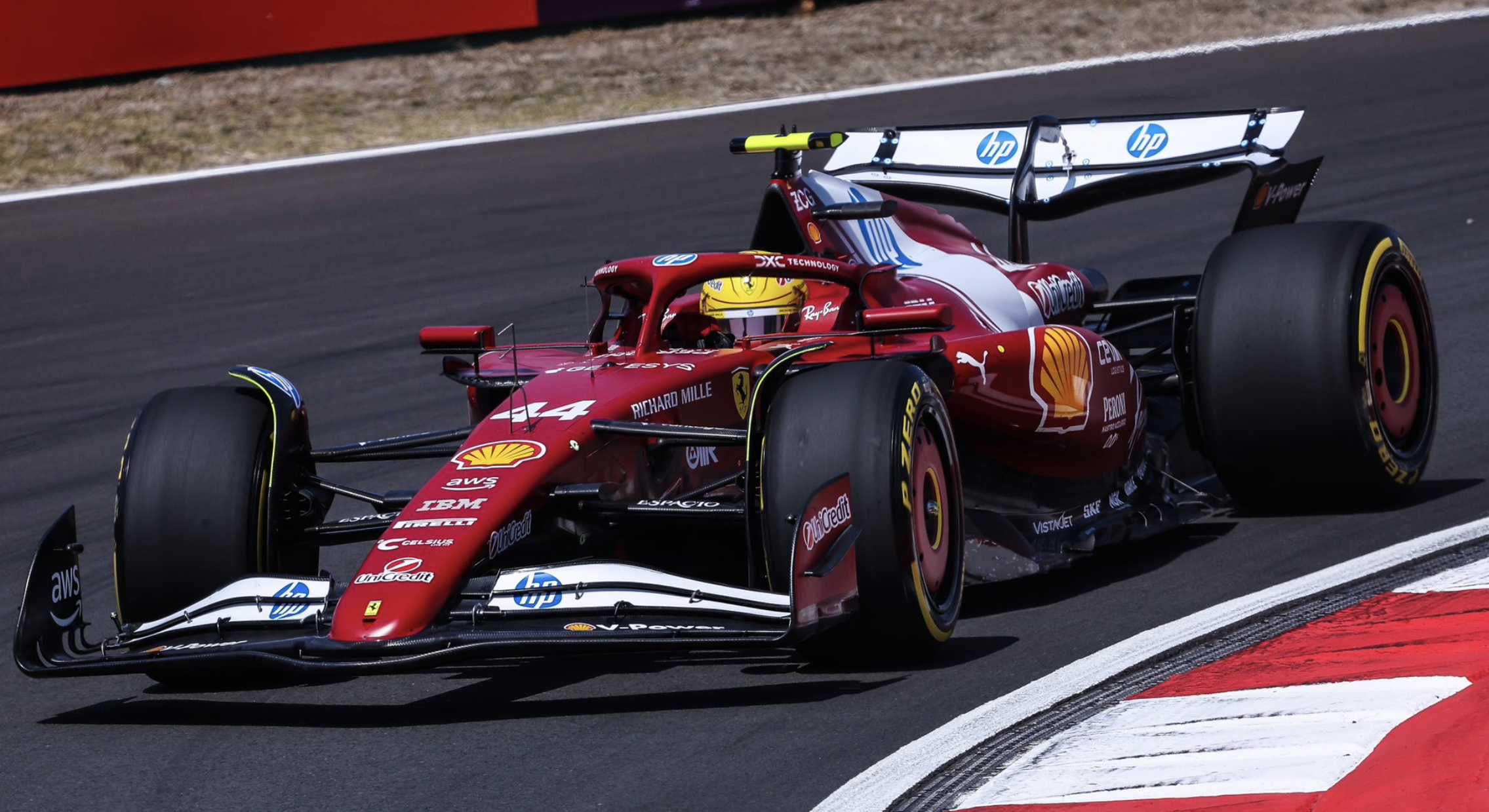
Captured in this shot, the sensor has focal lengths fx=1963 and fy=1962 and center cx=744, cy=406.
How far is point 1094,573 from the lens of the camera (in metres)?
6.60

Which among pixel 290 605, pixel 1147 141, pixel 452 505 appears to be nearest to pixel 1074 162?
pixel 1147 141

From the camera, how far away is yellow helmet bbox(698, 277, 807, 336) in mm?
6652

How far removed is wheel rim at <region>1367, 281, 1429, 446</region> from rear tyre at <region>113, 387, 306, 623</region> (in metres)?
3.88

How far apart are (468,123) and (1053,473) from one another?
45.7 ft

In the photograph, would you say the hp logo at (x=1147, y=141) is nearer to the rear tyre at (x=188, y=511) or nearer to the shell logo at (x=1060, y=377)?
the shell logo at (x=1060, y=377)

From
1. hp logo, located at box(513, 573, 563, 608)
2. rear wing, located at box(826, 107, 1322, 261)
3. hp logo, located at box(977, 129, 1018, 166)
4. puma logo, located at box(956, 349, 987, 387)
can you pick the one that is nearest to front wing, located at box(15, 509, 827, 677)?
hp logo, located at box(513, 573, 563, 608)

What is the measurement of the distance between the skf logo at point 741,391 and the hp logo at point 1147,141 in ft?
9.44

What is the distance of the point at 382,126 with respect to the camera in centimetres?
1964

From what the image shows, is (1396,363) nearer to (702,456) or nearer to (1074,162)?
(1074,162)

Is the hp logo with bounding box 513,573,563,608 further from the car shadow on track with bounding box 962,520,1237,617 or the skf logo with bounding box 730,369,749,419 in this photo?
the car shadow on track with bounding box 962,520,1237,617

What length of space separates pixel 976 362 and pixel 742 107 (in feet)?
44.6

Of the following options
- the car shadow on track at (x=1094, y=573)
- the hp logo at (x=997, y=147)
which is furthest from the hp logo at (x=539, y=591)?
the hp logo at (x=997, y=147)

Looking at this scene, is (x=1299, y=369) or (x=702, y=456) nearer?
(x=702, y=456)

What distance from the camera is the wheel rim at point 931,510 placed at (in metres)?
5.43
